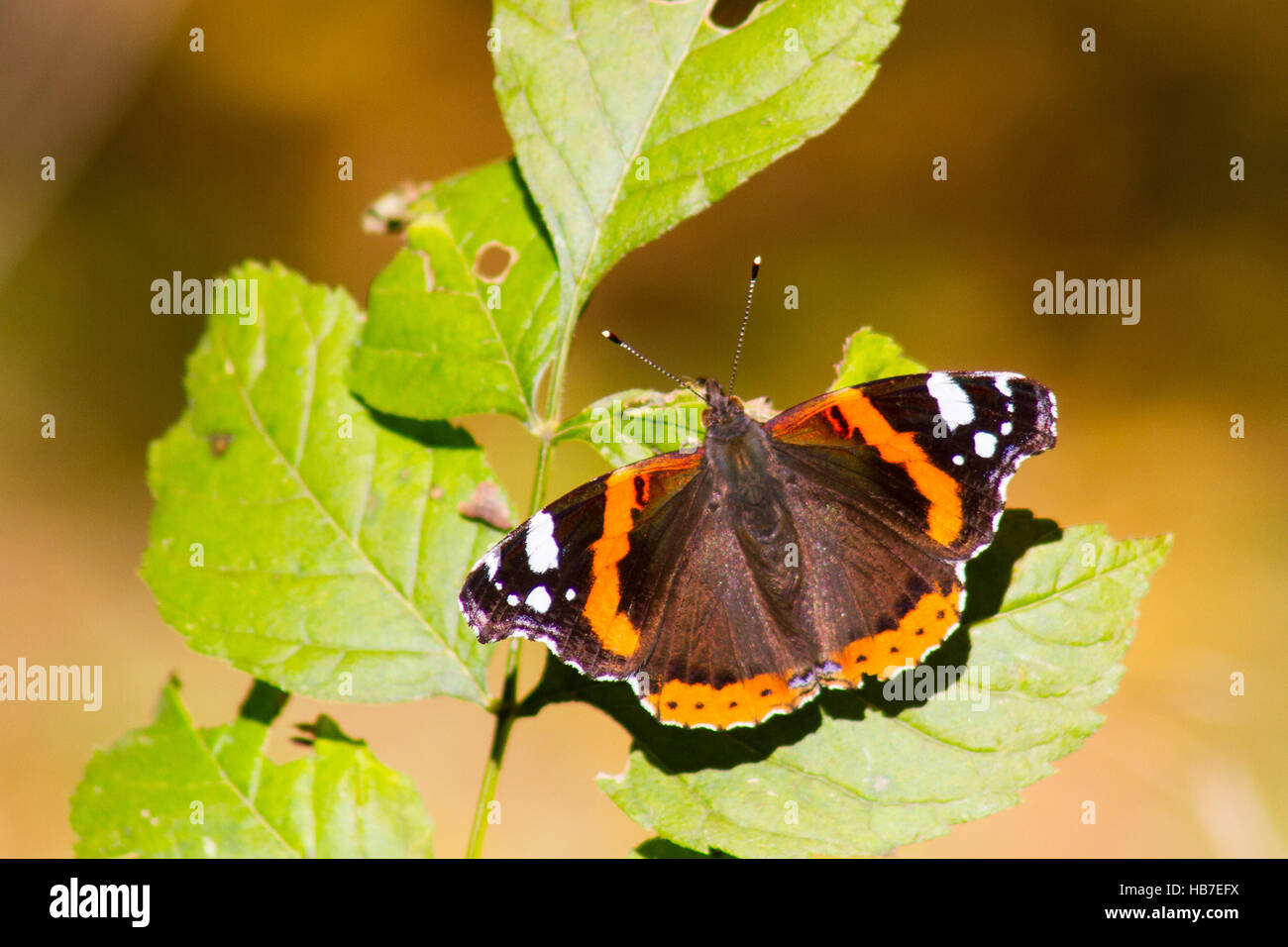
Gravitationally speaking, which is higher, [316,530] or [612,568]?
[316,530]

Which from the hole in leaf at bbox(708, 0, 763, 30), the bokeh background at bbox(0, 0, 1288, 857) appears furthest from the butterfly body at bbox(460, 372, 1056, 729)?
the bokeh background at bbox(0, 0, 1288, 857)

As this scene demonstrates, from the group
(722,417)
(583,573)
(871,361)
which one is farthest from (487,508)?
(871,361)

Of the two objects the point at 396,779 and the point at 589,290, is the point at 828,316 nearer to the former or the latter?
the point at 589,290

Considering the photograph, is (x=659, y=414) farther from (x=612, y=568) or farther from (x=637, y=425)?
(x=612, y=568)

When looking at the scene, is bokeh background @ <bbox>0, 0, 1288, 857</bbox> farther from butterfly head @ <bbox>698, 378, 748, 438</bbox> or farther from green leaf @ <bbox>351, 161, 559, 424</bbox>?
green leaf @ <bbox>351, 161, 559, 424</bbox>

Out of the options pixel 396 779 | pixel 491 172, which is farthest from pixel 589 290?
pixel 396 779

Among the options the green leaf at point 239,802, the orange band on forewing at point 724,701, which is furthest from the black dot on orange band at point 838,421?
the green leaf at point 239,802
